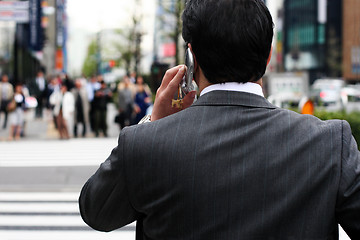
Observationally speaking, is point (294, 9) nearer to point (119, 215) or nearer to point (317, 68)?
point (317, 68)

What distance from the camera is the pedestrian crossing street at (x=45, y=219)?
6.53 metres

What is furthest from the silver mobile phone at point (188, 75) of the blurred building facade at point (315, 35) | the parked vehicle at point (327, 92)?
the blurred building facade at point (315, 35)

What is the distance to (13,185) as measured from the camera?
9727 millimetres

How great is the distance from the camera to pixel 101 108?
1786 centimetres

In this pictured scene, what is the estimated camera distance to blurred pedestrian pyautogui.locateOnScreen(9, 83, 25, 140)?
54.7ft

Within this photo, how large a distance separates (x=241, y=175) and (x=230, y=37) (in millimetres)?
362

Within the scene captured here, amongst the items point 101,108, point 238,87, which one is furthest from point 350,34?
point 238,87

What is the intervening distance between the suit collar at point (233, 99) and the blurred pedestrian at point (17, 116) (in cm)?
1562

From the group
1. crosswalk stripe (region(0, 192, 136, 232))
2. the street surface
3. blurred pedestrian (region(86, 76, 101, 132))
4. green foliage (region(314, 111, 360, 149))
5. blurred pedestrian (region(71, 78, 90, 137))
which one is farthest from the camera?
blurred pedestrian (region(86, 76, 101, 132))

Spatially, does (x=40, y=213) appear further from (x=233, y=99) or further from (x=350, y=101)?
(x=350, y=101)

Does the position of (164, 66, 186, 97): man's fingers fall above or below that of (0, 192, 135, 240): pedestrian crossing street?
above

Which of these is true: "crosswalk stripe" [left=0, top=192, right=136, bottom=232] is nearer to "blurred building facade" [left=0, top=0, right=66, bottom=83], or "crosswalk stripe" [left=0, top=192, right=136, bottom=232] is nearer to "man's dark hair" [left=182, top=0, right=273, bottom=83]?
"man's dark hair" [left=182, top=0, right=273, bottom=83]

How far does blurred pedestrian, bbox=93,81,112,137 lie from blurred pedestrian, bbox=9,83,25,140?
6.72ft

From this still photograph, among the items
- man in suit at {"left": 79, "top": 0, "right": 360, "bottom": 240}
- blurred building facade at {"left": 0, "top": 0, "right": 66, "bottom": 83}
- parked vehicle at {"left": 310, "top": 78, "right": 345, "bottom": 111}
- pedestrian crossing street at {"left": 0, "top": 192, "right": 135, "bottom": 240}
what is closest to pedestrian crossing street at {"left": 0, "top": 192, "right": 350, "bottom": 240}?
pedestrian crossing street at {"left": 0, "top": 192, "right": 135, "bottom": 240}
